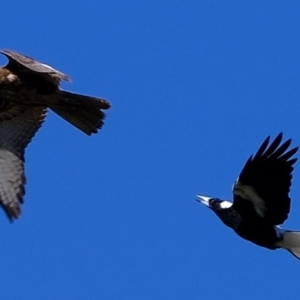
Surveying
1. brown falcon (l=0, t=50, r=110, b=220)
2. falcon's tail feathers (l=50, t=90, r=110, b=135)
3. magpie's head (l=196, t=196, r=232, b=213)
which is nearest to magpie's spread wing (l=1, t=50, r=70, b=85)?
brown falcon (l=0, t=50, r=110, b=220)

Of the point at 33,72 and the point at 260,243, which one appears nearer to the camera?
the point at 260,243

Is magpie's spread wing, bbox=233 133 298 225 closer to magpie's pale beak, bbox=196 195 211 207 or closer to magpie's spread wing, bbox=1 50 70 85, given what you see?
magpie's pale beak, bbox=196 195 211 207

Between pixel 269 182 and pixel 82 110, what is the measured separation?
263cm

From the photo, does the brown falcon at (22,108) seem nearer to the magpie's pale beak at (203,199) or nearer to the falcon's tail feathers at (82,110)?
the falcon's tail feathers at (82,110)

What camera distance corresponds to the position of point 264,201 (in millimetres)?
11250

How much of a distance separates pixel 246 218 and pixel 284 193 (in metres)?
0.47

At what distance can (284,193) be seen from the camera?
439 inches

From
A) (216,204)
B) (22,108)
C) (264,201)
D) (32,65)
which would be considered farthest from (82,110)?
(264,201)

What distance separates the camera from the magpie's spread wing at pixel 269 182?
1103 centimetres

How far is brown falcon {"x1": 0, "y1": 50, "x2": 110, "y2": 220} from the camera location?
13133mm

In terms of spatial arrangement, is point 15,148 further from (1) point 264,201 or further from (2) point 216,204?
(1) point 264,201

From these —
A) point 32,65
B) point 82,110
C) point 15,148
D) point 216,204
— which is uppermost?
point 82,110

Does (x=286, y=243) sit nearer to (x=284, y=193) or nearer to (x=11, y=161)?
(x=284, y=193)

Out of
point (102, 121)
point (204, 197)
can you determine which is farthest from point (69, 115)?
point (204, 197)
